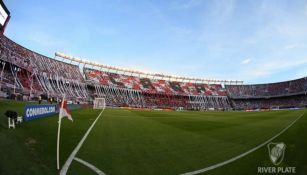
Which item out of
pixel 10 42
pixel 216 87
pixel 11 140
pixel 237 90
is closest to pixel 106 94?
pixel 10 42

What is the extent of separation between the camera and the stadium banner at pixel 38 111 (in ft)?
48.6

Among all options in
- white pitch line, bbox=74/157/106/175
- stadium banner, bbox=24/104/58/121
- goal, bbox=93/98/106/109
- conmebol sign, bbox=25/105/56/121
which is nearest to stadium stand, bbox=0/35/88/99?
goal, bbox=93/98/106/109

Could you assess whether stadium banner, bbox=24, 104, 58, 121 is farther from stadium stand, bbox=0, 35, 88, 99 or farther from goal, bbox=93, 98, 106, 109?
goal, bbox=93, 98, 106, 109

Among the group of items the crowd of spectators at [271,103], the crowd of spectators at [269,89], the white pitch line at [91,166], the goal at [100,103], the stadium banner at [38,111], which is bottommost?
the crowd of spectators at [271,103]

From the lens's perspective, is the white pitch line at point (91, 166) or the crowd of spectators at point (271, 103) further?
the crowd of spectators at point (271, 103)

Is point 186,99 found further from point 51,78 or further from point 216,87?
point 51,78

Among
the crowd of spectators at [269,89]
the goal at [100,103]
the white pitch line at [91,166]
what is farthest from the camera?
the crowd of spectators at [269,89]

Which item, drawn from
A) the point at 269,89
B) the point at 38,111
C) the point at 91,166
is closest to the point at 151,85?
the point at 269,89

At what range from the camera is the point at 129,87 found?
97.2 metres

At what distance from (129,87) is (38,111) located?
80207 millimetres

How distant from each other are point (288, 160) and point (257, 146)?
2.53 meters

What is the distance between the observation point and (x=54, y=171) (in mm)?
5562

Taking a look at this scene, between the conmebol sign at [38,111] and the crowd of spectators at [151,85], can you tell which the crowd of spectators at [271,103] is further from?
the conmebol sign at [38,111]

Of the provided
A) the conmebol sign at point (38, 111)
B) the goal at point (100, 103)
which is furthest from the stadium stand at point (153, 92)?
the conmebol sign at point (38, 111)
